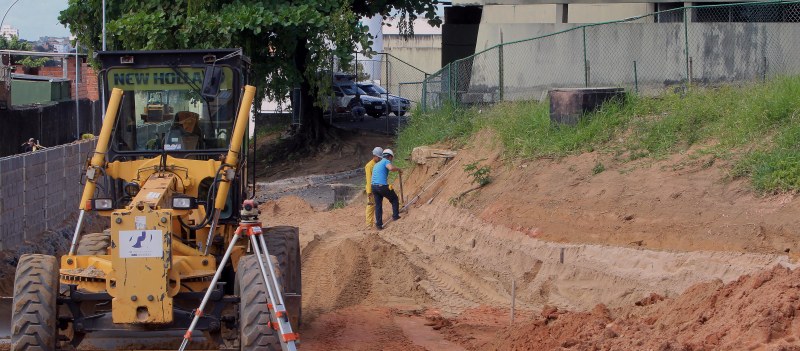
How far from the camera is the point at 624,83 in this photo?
60.8 feet

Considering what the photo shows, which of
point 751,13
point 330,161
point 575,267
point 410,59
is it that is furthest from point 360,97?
point 575,267

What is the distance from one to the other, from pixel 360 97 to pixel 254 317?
32.7 meters

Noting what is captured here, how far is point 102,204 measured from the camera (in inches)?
334

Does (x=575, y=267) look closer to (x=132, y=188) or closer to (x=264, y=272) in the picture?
(x=264, y=272)

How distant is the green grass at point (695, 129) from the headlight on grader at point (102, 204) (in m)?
7.74

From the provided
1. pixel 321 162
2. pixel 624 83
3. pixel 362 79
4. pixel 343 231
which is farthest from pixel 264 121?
pixel 624 83

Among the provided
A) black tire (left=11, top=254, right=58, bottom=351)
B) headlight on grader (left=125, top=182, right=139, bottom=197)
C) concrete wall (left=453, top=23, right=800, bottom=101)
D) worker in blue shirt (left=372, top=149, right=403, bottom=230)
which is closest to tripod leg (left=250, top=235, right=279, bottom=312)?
headlight on grader (left=125, top=182, right=139, bottom=197)

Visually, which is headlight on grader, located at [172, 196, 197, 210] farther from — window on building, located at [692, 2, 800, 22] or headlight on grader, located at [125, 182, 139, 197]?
window on building, located at [692, 2, 800, 22]

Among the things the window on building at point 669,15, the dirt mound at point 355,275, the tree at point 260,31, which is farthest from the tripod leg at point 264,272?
the tree at point 260,31

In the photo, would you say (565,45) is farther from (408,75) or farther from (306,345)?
(408,75)

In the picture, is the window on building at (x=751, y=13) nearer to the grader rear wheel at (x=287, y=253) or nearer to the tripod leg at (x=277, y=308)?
the grader rear wheel at (x=287, y=253)

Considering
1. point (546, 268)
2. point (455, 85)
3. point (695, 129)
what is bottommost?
point (546, 268)

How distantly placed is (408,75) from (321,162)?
16656 millimetres

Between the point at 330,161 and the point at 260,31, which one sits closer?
the point at 260,31
